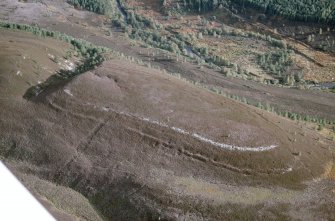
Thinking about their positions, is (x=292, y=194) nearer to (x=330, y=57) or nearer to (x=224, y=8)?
(x=330, y=57)

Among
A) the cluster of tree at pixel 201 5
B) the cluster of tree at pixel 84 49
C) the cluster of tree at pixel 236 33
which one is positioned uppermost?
the cluster of tree at pixel 84 49

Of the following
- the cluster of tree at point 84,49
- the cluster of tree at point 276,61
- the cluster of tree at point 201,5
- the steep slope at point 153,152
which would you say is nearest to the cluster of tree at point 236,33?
the cluster of tree at point 276,61

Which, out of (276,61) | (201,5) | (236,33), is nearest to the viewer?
(276,61)

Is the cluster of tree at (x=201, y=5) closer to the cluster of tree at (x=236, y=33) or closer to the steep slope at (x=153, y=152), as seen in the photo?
the cluster of tree at (x=236, y=33)

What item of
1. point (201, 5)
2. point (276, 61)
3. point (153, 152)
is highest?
point (153, 152)

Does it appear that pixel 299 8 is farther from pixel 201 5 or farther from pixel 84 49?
pixel 84 49

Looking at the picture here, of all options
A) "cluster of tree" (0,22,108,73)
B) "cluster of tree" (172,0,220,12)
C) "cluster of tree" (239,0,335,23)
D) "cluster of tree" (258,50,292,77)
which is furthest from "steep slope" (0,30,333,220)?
"cluster of tree" (172,0,220,12)

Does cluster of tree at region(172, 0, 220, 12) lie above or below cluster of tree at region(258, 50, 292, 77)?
above

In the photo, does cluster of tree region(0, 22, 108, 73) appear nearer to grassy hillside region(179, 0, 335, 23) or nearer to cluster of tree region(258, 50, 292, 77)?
cluster of tree region(258, 50, 292, 77)

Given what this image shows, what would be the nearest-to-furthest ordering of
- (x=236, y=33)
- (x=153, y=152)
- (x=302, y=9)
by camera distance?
(x=153, y=152) < (x=236, y=33) < (x=302, y=9)

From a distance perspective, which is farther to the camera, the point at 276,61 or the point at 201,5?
the point at 201,5

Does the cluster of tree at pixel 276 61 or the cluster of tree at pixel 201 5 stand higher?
the cluster of tree at pixel 201 5

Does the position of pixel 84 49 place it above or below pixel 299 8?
below

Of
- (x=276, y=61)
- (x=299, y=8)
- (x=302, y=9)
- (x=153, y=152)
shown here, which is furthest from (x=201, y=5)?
(x=153, y=152)
